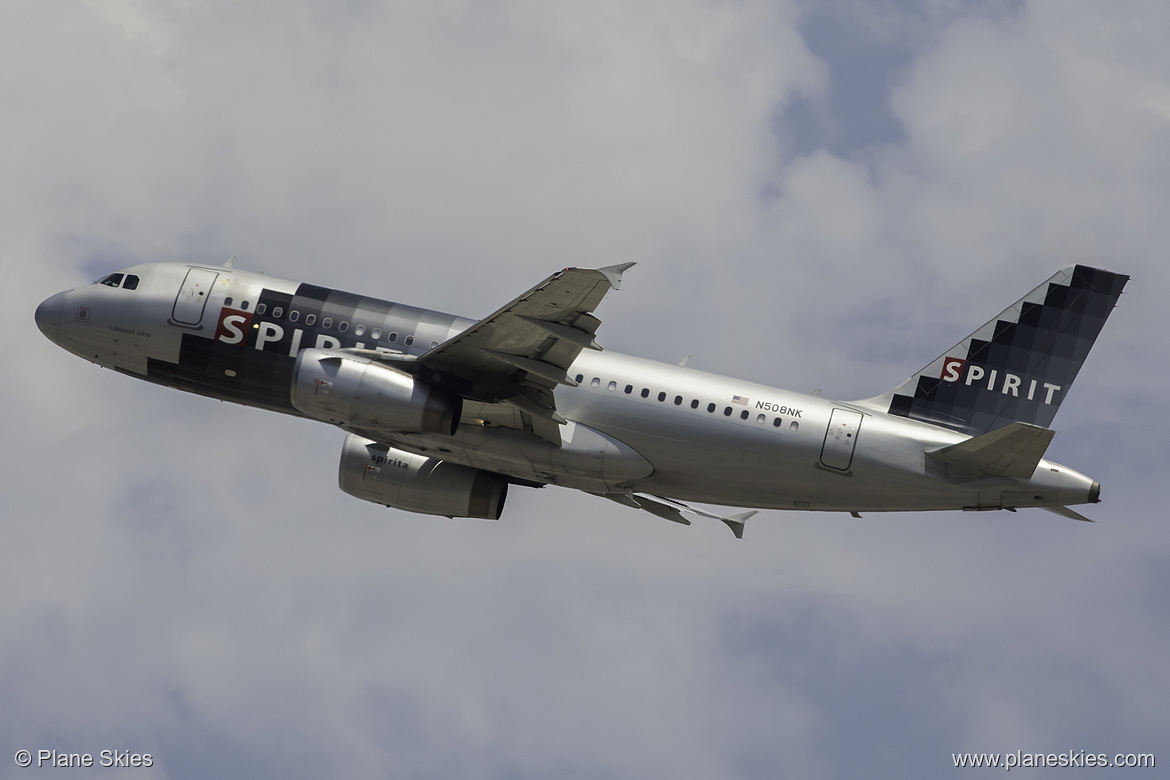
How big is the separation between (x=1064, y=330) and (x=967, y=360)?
292 cm

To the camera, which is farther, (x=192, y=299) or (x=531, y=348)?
(x=192, y=299)

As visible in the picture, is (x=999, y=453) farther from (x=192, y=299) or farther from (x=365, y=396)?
(x=192, y=299)

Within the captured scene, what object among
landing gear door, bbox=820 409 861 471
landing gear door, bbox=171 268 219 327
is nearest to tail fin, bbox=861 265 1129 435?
landing gear door, bbox=820 409 861 471

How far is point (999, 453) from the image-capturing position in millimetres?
34375

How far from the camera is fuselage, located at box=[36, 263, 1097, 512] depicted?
3550 cm

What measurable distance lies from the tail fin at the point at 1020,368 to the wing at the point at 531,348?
990 centimetres

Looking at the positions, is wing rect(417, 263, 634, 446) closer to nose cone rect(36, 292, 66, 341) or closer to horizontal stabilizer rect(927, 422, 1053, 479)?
horizontal stabilizer rect(927, 422, 1053, 479)

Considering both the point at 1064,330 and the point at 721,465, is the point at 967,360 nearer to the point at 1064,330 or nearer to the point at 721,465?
the point at 1064,330

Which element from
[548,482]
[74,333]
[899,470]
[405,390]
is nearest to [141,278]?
[74,333]

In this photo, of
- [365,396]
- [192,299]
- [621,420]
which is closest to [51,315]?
[192,299]

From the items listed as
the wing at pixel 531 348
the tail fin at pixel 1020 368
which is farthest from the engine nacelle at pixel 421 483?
the tail fin at pixel 1020 368

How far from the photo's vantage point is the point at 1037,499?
35000 millimetres

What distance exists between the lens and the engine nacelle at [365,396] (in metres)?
34.3

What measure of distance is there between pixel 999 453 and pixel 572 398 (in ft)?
37.7
